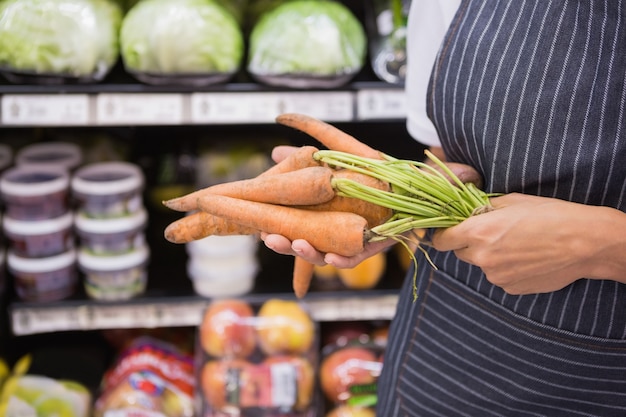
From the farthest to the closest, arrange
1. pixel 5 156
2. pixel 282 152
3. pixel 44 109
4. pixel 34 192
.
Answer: pixel 5 156 < pixel 34 192 < pixel 44 109 < pixel 282 152

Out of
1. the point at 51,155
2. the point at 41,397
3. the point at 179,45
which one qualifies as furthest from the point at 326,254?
the point at 51,155

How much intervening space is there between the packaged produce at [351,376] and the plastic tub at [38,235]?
0.79 m

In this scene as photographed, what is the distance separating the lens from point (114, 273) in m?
1.61

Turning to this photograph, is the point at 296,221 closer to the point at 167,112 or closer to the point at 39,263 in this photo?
the point at 167,112

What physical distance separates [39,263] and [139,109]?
1.63 ft

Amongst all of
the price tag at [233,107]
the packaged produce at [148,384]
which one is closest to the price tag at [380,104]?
the price tag at [233,107]

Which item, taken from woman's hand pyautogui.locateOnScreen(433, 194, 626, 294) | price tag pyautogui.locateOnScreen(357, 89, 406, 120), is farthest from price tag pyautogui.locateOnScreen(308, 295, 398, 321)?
woman's hand pyautogui.locateOnScreen(433, 194, 626, 294)

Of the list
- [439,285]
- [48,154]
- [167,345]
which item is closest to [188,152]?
[48,154]

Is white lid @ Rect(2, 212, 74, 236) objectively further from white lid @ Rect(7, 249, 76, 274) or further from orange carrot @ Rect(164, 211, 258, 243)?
orange carrot @ Rect(164, 211, 258, 243)

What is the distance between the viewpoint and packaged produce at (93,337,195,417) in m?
1.57

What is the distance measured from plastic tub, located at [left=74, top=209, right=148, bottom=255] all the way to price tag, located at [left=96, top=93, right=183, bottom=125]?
0.28 metres

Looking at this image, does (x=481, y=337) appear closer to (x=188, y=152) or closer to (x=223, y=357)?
(x=223, y=357)

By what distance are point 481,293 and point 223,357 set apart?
0.91 m

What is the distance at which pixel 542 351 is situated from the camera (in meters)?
0.87
